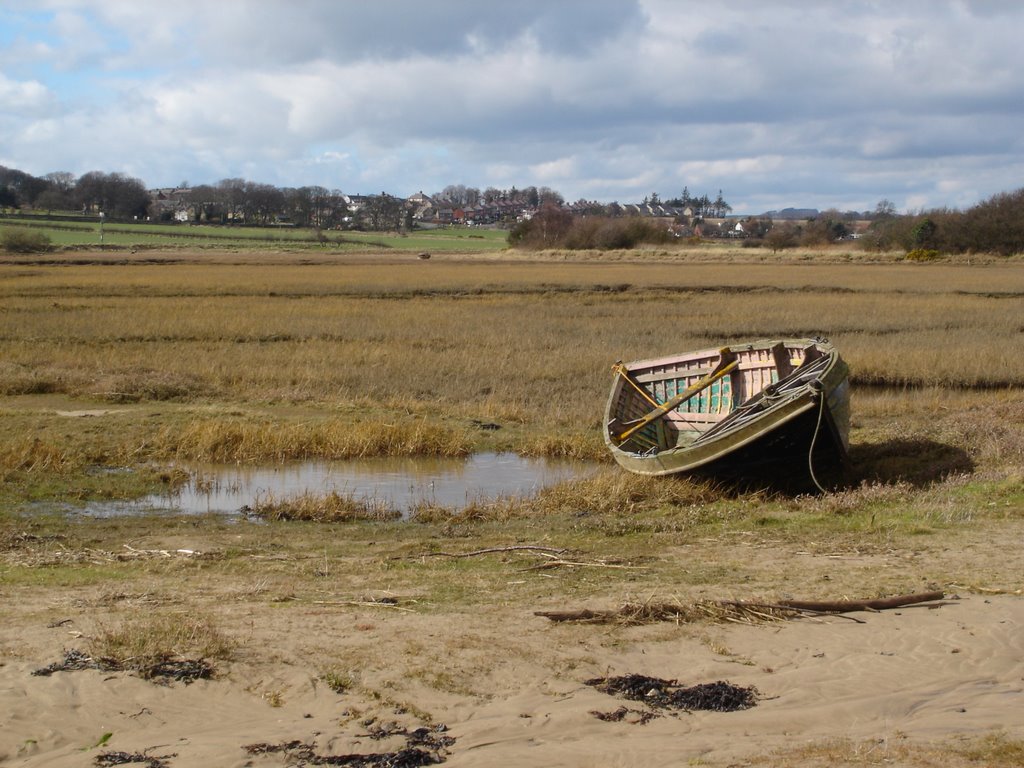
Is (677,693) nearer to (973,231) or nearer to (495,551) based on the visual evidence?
(495,551)

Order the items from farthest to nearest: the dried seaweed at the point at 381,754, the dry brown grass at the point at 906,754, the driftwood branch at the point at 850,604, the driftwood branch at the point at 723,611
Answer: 1. the driftwood branch at the point at 850,604
2. the driftwood branch at the point at 723,611
3. the dried seaweed at the point at 381,754
4. the dry brown grass at the point at 906,754

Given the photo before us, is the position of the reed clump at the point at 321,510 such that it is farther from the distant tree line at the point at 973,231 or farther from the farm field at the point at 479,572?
the distant tree line at the point at 973,231

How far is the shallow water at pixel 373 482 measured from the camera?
1220cm

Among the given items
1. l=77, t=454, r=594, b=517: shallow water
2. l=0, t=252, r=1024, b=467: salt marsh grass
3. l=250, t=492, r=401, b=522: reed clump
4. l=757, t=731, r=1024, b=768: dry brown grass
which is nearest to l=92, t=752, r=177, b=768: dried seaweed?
l=757, t=731, r=1024, b=768: dry brown grass

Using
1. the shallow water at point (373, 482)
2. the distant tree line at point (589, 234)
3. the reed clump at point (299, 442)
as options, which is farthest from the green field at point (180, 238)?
the shallow water at point (373, 482)

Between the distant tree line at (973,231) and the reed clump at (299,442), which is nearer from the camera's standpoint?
the reed clump at (299,442)

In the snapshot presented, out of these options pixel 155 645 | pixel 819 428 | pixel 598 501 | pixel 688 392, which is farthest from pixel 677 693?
pixel 688 392

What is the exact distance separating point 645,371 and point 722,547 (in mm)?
6768

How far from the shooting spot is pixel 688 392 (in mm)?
15008

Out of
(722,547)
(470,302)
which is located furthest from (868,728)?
(470,302)

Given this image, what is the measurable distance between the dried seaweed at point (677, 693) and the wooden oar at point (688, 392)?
27.5ft

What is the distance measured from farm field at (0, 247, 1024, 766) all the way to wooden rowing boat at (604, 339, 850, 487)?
45 centimetres

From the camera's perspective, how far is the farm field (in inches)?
208

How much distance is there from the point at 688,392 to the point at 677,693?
31.3ft
